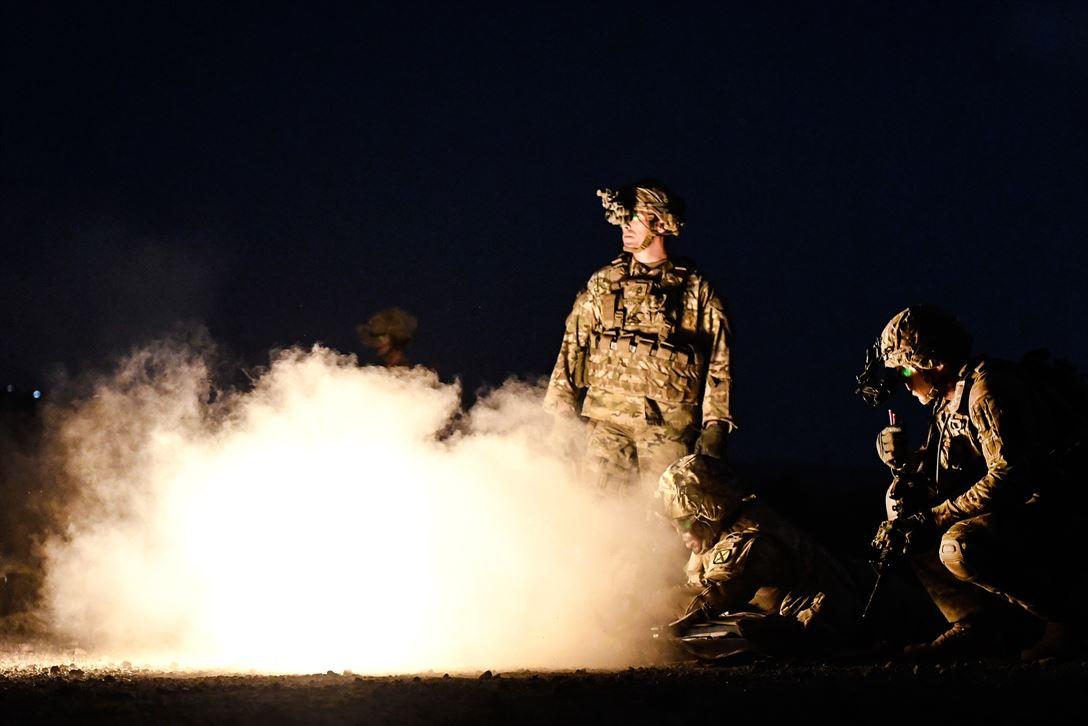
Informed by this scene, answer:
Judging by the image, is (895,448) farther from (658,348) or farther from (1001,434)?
(658,348)

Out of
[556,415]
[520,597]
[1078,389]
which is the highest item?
[556,415]

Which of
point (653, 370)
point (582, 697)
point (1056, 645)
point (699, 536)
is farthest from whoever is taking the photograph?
point (653, 370)

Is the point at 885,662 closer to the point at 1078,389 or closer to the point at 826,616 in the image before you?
the point at 826,616

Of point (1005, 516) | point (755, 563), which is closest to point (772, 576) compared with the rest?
point (755, 563)

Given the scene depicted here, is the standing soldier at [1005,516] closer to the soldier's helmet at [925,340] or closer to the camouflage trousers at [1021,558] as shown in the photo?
the camouflage trousers at [1021,558]

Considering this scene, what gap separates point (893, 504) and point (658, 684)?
219 cm

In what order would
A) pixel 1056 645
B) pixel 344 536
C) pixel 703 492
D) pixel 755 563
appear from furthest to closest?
1. pixel 344 536
2. pixel 703 492
3. pixel 755 563
4. pixel 1056 645

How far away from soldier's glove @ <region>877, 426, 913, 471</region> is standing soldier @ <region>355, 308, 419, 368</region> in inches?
243

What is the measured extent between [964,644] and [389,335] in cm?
746

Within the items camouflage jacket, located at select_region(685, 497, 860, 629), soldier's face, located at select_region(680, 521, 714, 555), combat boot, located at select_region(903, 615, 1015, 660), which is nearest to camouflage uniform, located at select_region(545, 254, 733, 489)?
soldier's face, located at select_region(680, 521, 714, 555)

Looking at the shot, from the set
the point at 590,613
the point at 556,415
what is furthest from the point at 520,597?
the point at 556,415

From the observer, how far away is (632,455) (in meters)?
10.4

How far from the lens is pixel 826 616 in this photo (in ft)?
26.1

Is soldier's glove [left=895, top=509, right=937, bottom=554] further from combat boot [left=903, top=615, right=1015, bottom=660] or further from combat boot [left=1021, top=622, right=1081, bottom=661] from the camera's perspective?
combat boot [left=1021, top=622, right=1081, bottom=661]
